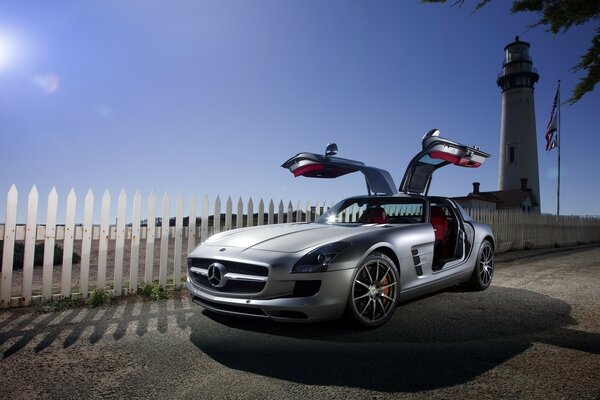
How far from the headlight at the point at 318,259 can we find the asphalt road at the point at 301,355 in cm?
63

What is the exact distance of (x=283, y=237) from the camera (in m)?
3.81

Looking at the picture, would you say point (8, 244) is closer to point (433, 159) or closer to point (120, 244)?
point (120, 244)

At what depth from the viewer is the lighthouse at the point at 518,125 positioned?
35844 mm

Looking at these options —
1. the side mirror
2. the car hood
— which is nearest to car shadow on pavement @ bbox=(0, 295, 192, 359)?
the car hood

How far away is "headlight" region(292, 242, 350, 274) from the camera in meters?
3.24

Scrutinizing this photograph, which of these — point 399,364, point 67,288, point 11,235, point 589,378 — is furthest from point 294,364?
point 11,235

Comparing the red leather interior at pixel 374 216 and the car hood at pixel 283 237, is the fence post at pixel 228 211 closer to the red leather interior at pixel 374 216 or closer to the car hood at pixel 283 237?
the car hood at pixel 283 237

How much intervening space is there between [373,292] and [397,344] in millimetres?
523

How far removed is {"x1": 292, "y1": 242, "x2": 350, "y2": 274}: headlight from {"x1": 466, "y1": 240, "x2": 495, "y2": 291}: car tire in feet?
10.0

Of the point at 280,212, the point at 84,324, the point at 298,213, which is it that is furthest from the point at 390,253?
the point at 298,213

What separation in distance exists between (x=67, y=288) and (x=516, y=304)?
584 cm

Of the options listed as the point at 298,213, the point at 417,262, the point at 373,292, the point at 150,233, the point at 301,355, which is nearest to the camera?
the point at 301,355

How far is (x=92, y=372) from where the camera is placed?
2.71 m

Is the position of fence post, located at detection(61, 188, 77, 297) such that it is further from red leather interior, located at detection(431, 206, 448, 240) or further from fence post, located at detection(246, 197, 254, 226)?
red leather interior, located at detection(431, 206, 448, 240)
